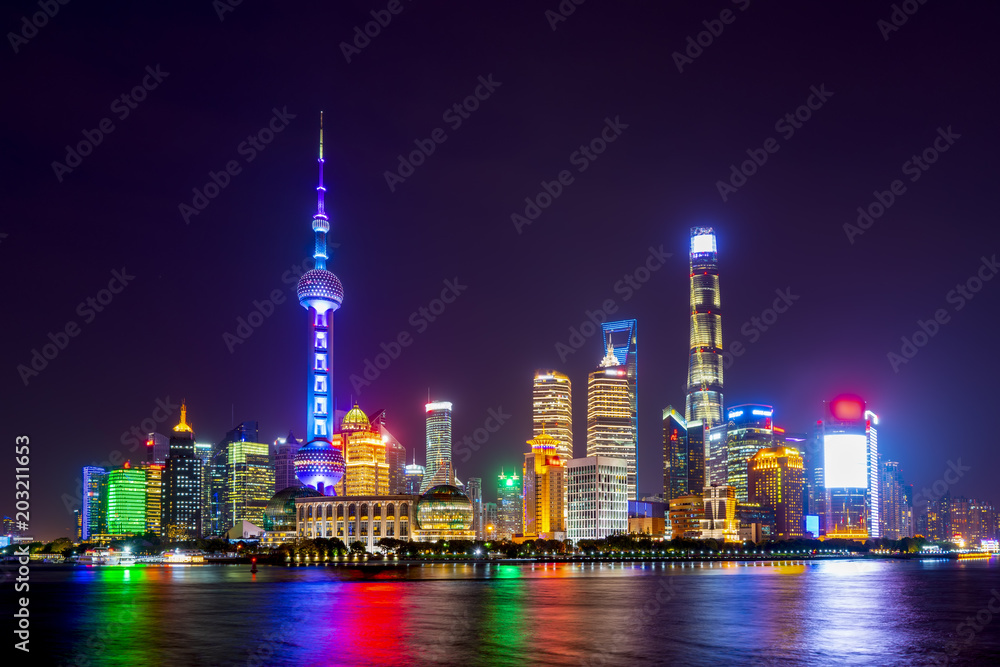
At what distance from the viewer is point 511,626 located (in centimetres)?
8256


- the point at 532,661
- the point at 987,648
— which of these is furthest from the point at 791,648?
the point at 532,661

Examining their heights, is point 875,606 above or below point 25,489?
below

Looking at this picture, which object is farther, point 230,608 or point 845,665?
point 230,608

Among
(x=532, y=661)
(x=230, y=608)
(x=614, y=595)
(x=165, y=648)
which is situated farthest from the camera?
(x=614, y=595)

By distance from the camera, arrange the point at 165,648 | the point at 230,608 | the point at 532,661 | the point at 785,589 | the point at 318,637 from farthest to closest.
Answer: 1. the point at 785,589
2. the point at 230,608
3. the point at 318,637
4. the point at 165,648
5. the point at 532,661

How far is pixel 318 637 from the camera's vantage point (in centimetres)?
7588

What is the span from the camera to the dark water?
66.4m

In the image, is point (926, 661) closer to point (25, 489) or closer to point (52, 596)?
point (25, 489)

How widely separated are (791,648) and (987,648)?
1409cm

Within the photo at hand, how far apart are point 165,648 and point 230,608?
34.0 metres

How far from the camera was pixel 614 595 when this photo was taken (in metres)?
120

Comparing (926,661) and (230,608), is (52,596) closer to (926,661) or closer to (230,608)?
(230,608)

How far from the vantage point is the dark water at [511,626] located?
66.4 metres

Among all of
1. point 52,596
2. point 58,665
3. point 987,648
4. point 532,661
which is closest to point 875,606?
Result: point 987,648
